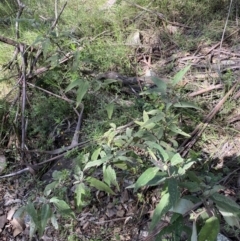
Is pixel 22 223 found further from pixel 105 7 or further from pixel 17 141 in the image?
pixel 105 7

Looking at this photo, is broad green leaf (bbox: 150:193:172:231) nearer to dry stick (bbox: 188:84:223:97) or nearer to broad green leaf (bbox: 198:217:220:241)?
broad green leaf (bbox: 198:217:220:241)

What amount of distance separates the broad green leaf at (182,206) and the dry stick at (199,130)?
0.55 metres

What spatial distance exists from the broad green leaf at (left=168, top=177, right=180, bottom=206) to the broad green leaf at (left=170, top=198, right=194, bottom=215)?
3.2 inches

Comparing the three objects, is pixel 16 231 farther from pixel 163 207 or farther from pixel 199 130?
pixel 199 130

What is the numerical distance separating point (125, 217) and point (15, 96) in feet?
3.58

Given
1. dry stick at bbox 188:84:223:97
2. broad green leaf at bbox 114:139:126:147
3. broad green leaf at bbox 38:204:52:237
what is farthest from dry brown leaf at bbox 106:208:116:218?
dry stick at bbox 188:84:223:97

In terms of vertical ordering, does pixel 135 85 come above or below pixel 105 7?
below

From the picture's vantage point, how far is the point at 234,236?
1.42 meters

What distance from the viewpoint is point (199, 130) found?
1.80 m

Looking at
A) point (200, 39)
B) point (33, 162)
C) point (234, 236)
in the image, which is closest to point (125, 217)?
point (234, 236)

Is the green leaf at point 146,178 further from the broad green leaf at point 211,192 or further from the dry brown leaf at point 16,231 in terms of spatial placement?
the dry brown leaf at point 16,231

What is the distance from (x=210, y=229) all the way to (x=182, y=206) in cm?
12

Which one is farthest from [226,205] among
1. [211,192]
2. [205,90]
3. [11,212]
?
[11,212]

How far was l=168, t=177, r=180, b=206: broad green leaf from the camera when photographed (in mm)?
1060
